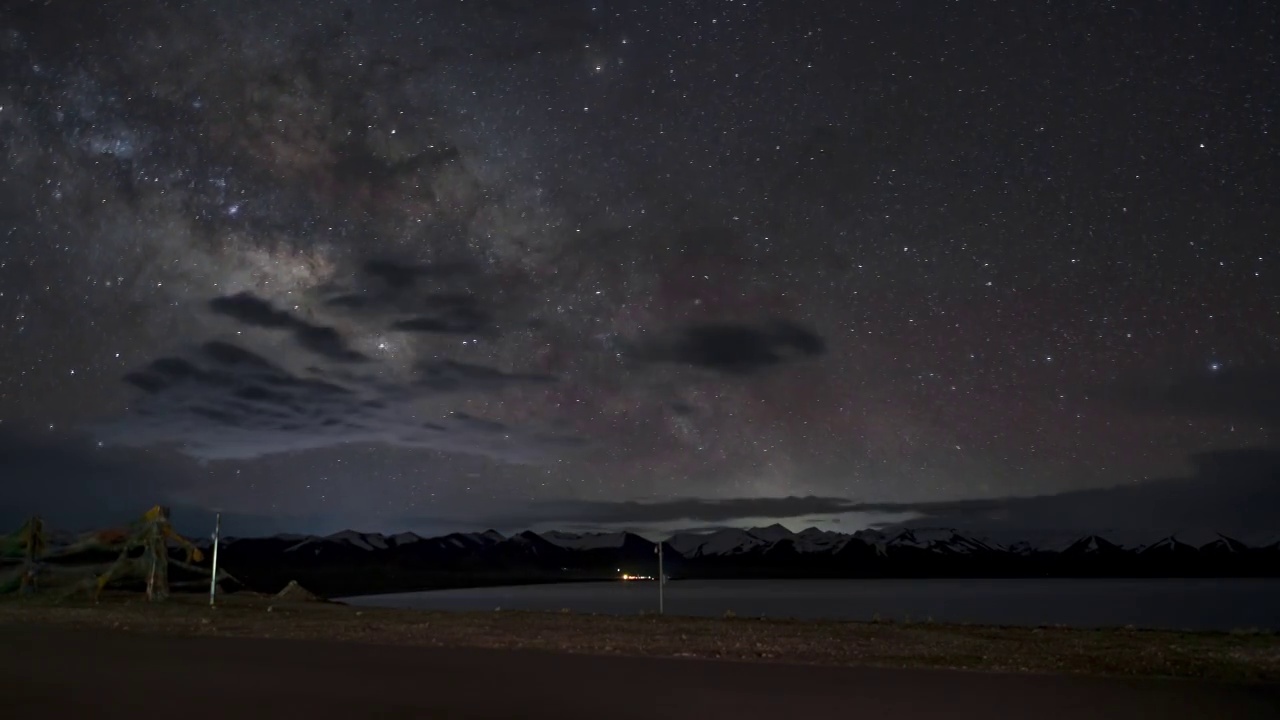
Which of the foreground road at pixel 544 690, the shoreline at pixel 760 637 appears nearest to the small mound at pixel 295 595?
the shoreline at pixel 760 637

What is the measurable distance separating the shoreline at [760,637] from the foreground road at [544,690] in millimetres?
1713

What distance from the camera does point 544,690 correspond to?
12.9 meters

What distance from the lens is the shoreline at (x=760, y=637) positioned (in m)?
15.9

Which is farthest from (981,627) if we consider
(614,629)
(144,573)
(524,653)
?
(144,573)

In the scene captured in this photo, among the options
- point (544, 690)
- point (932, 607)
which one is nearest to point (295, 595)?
point (544, 690)

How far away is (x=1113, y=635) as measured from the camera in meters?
20.8

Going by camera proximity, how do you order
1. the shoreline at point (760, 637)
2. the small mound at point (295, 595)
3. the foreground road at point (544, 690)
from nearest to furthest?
the foreground road at point (544, 690), the shoreline at point (760, 637), the small mound at point (295, 595)

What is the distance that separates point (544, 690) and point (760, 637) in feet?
28.0

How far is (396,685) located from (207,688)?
2.35m

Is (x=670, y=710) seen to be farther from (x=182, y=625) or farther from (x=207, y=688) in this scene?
(x=182, y=625)

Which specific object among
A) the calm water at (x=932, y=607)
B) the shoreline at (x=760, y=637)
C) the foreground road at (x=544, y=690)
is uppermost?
the foreground road at (x=544, y=690)

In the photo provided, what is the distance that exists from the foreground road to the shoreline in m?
1.71

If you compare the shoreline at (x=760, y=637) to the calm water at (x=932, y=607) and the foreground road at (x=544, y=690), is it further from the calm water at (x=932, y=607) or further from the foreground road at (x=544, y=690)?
the calm water at (x=932, y=607)

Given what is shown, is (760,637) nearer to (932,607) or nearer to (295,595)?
(295,595)
